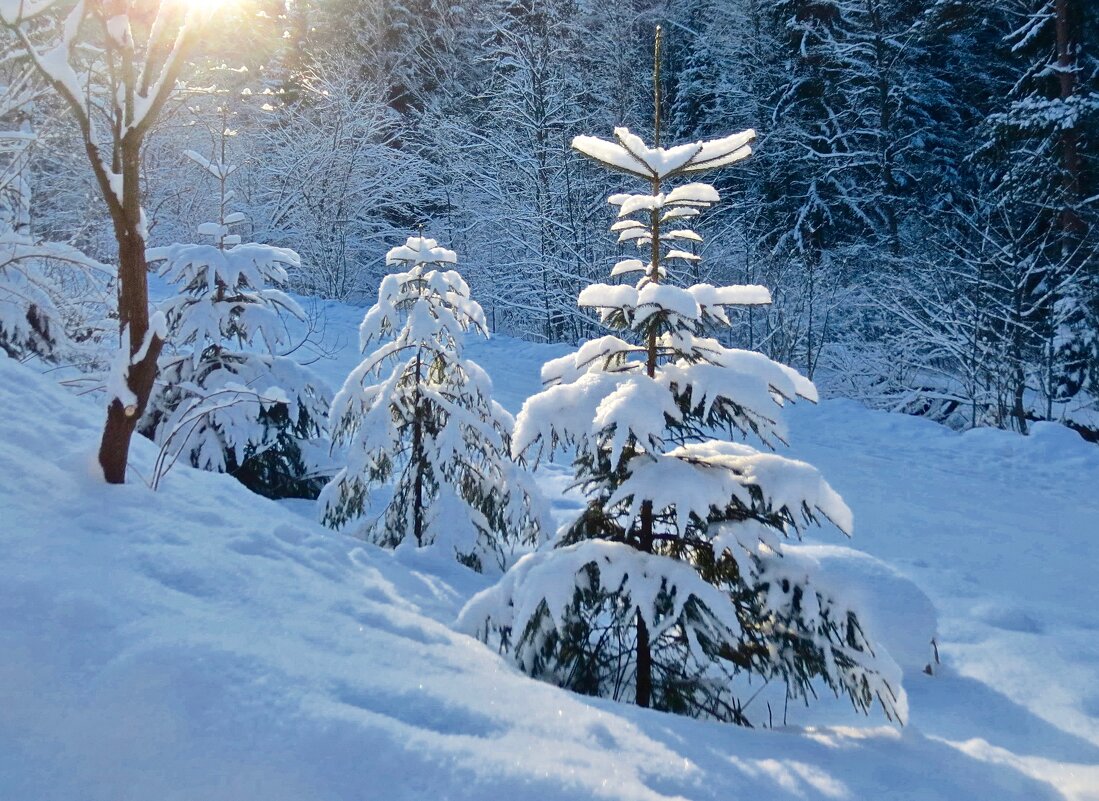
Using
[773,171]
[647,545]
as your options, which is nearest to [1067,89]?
[773,171]

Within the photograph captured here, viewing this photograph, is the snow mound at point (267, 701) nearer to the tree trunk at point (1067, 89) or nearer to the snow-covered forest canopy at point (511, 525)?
the snow-covered forest canopy at point (511, 525)

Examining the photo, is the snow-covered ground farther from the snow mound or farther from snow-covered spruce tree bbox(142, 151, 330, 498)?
snow-covered spruce tree bbox(142, 151, 330, 498)

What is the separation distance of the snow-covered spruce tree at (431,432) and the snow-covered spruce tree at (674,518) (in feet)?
6.38

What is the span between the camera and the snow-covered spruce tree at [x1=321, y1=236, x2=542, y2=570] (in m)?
4.98

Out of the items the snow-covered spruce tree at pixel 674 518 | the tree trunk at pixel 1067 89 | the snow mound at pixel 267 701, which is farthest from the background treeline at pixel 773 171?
the snow mound at pixel 267 701

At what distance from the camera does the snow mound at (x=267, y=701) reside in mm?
1606

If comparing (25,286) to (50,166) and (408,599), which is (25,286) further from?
(50,166)

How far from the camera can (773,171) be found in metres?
19.8

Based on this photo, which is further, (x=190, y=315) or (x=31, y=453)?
(x=190, y=315)

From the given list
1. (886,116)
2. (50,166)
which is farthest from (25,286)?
(886,116)

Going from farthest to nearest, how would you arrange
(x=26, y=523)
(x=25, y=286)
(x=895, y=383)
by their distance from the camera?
1. (x=895, y=383)
2. (x=25, y=286)
3. (x=26, y=523)

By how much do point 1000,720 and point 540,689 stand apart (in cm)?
255

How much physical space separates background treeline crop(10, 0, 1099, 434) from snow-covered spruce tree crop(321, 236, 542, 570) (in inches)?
352

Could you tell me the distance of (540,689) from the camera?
2.47m
